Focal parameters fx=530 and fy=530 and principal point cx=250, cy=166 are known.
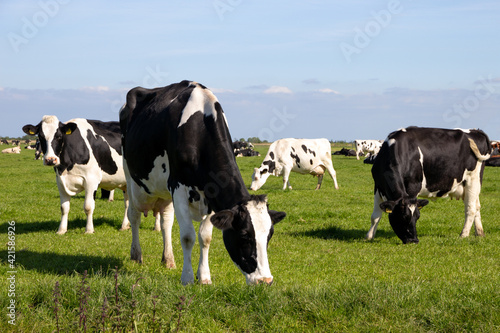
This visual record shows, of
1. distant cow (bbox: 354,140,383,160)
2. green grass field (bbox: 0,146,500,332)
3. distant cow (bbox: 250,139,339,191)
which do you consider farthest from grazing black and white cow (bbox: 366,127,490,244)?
distant cow (bbox: 354,140,383,160)

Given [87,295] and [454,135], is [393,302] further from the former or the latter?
[454,135]

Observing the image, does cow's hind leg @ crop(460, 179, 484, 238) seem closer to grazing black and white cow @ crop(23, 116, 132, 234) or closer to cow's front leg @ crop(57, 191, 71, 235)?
grazing black and white cow @ crop(23, 116, 132, 234)

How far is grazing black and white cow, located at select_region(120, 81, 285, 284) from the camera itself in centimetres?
589

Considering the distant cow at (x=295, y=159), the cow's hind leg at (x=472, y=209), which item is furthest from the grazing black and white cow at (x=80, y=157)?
the distant cow at (x=295, y=159)

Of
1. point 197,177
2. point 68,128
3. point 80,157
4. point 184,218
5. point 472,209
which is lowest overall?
point 472,209

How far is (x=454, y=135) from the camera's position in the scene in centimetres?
1282

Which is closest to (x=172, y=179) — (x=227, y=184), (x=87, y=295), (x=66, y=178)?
(x=227, y=184)

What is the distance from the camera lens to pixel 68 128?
11953 mm

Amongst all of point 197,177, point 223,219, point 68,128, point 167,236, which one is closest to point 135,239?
point 167,236

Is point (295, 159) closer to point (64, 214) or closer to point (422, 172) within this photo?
point (422, 172)

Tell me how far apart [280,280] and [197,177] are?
6.29 feet

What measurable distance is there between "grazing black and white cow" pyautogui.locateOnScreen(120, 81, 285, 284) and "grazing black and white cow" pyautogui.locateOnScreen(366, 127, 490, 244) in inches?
207

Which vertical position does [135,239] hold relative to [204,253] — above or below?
below

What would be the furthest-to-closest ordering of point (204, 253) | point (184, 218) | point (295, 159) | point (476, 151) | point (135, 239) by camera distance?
1. point (295, 159)
2. point (476, 151)
3. point (135, 239)
4. point (204, 253)
5. point (184, 218)
